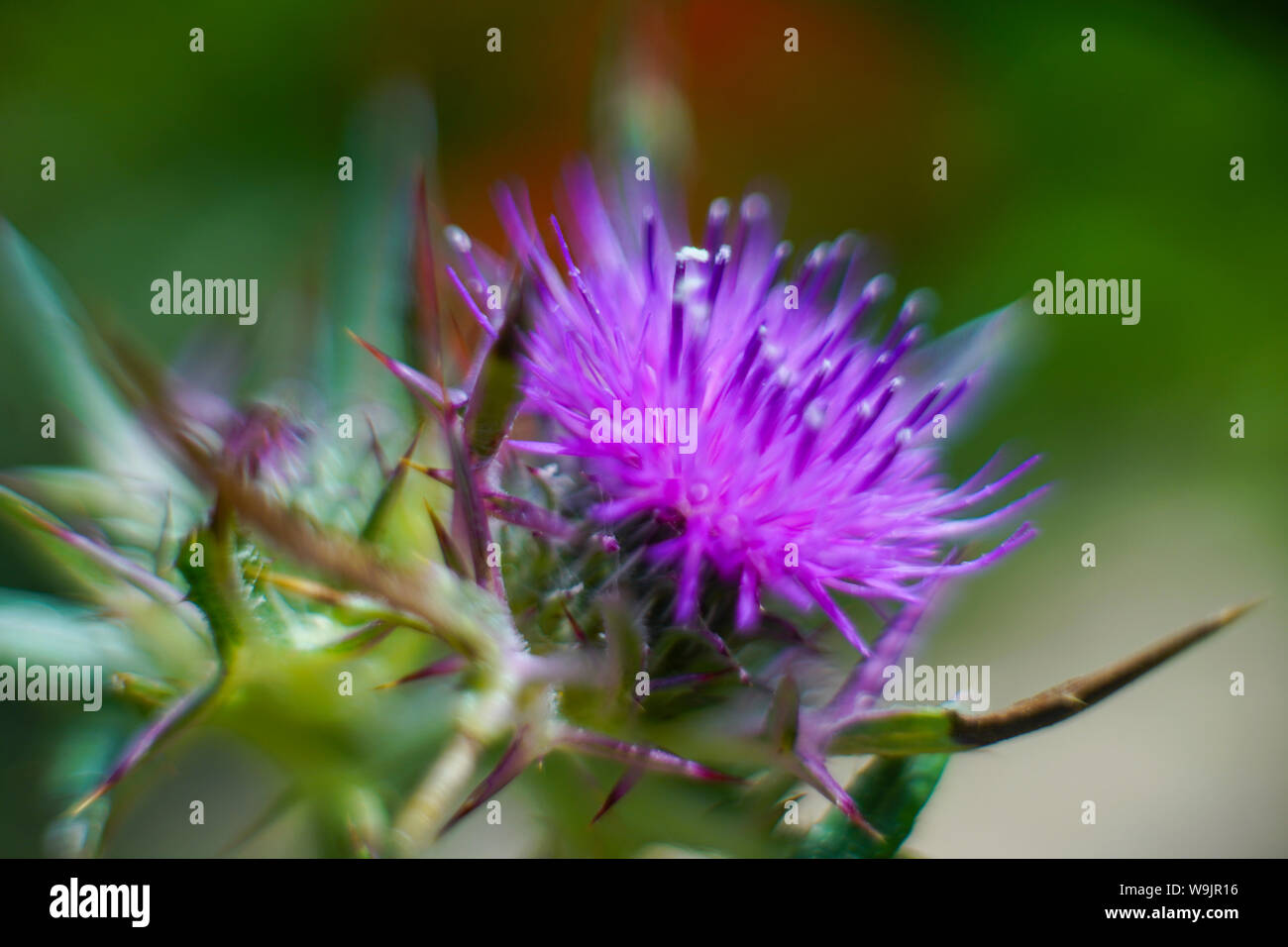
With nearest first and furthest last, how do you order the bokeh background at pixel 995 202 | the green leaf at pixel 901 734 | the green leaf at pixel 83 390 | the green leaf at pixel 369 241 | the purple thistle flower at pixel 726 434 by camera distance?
the green leaf at pixel 901 734, the purple thistle flower at pixel 726 434, the green leaf at pixel 83 390, the green leaf at pixel 369 241, the bokeh background at pixel 995 202

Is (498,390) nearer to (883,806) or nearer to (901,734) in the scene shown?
(901,734)

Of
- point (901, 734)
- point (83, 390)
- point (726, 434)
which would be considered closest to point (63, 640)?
point (83, 390)

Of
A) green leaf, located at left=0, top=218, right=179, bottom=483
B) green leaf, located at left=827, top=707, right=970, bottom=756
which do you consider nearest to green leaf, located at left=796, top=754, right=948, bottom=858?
green leaf, located at left=827, top=707, right=970, bottom=756

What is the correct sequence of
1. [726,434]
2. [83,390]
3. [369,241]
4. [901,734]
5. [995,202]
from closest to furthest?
1. [901,734]
2. [726,434]
3. [83,390]
4. [369,241]
5. [995,202]

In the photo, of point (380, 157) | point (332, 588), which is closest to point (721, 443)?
point (332, 588)

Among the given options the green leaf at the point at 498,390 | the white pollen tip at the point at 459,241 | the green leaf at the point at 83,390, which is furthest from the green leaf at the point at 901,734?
the green leaf at the point at 83,390

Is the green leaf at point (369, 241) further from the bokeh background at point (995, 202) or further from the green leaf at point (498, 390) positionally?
the bokeh background at point (995, 202)
